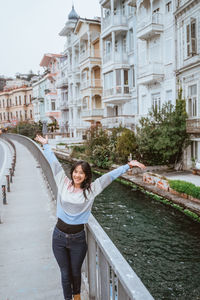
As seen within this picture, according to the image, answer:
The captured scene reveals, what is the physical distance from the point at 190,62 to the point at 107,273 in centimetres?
1813

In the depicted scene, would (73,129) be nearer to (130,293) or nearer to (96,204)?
(96,204)

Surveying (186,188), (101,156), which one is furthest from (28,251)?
(101,156)

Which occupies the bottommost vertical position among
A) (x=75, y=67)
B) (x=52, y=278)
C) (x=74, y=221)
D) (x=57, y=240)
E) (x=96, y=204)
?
(x=96, y=204)

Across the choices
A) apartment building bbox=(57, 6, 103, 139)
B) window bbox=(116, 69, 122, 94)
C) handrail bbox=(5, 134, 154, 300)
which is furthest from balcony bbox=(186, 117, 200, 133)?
apartment building bbox=(57, 6, 103, 139)

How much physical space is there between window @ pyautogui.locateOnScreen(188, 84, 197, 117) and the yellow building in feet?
189

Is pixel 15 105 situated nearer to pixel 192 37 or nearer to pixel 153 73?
pixel 153 73

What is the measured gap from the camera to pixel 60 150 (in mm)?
36781

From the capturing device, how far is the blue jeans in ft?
11.4

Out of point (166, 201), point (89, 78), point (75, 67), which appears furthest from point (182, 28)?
point (75, 67)

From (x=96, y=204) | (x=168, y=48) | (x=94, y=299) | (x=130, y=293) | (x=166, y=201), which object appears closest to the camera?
(x=130, y=293)

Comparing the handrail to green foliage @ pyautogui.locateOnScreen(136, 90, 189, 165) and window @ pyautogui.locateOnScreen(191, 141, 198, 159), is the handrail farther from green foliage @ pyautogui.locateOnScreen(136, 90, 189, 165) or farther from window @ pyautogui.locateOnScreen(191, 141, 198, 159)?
window @ pyautogui.locateOnScreen(191, 141, 198, 159)

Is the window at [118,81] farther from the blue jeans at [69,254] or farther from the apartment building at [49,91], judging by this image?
the blue jeans at [69,254]

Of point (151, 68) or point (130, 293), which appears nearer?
point (130, 293)

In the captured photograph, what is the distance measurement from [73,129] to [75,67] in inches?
373
